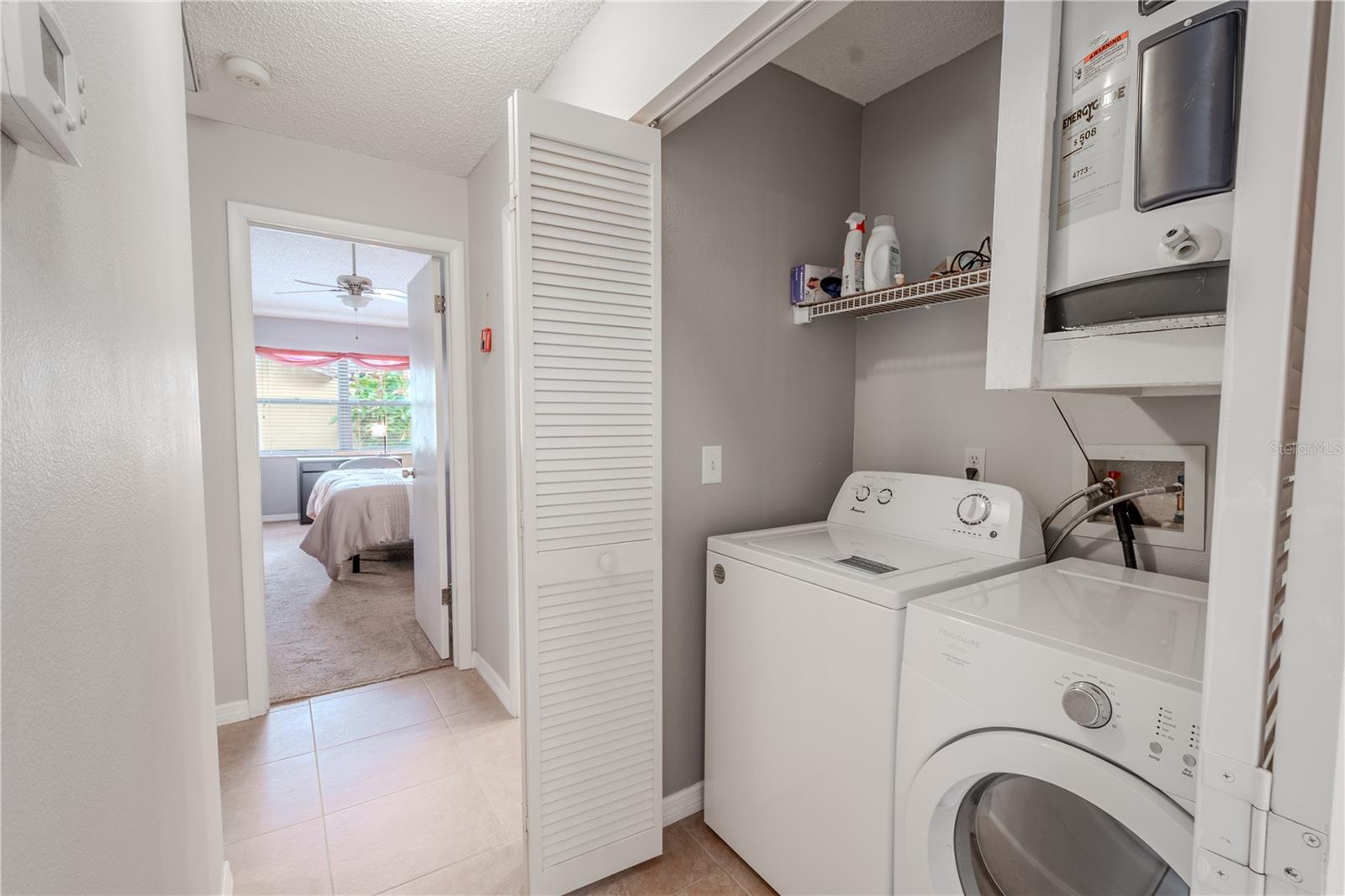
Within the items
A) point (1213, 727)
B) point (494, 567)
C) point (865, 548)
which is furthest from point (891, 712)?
point (494, 567)

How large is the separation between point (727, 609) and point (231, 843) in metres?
1.66

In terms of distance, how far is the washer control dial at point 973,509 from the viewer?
156 centimetres

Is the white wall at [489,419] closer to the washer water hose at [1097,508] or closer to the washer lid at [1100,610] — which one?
the washer lid at [1100,610]

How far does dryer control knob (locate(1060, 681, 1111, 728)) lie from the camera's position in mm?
847

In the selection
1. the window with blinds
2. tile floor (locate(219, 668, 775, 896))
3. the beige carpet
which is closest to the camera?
tile floor (locate(219, 668, 775, 896))

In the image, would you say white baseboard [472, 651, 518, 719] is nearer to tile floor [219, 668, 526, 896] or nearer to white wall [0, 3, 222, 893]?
tile floor [219, 668, 526, 896]

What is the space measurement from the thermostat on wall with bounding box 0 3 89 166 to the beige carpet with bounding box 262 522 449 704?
9.43 ft

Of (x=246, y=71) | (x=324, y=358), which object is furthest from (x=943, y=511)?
(x=324, y=358)

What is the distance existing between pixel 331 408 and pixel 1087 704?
8.32 meters

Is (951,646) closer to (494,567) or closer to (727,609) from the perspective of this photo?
(727,609)

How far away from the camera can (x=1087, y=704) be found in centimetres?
85

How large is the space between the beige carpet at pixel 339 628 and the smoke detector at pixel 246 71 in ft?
8.21

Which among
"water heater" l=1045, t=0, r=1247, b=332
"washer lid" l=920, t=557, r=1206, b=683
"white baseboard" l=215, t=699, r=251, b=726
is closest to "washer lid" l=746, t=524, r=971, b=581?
"washer lid" l=920, t=557, r=1206, b=683
